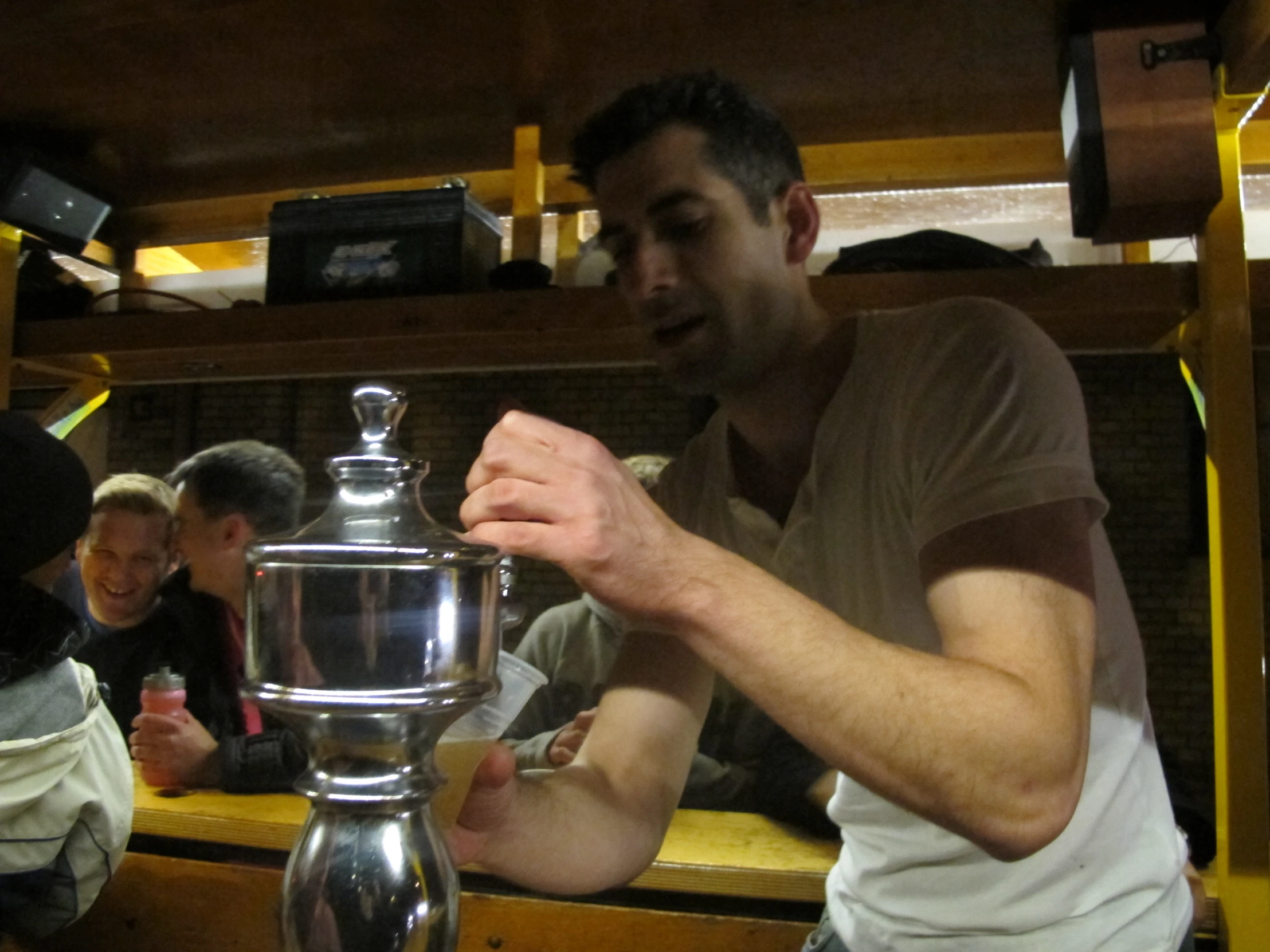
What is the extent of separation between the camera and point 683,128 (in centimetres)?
94

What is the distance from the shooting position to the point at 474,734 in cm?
43

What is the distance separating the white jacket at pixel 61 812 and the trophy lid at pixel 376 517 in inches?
36.2

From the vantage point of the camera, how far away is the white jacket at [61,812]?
3.27 feet

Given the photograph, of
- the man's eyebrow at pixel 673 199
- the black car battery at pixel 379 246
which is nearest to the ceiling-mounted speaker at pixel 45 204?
the black car battery at pixel 379 246

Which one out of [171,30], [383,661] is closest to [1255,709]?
[383,661]

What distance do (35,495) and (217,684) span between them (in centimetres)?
47

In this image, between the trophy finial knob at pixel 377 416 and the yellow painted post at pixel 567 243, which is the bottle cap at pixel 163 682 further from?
the trophy finial knob at pixel 377 416

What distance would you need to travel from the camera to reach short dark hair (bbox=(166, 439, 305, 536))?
3.23ft

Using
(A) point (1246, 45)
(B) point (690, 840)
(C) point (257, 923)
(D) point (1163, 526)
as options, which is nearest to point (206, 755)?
(C) point (257, 923)

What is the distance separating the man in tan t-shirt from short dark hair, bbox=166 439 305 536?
1.34 feet

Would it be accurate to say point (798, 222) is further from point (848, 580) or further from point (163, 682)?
point (163, 682)

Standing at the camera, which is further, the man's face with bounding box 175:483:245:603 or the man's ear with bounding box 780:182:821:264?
the man's face with bounding box 175:483:245:603

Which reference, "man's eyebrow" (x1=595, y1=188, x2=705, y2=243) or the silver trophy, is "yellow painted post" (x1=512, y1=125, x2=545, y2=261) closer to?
"man's eyebrow" (x1=595, y1=188, x2=705, y2=243)

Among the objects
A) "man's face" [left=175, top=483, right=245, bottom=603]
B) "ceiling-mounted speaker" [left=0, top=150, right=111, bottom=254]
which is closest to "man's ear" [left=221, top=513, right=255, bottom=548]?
"man's face" [left=175, top=483, right=245, bottom=603]
